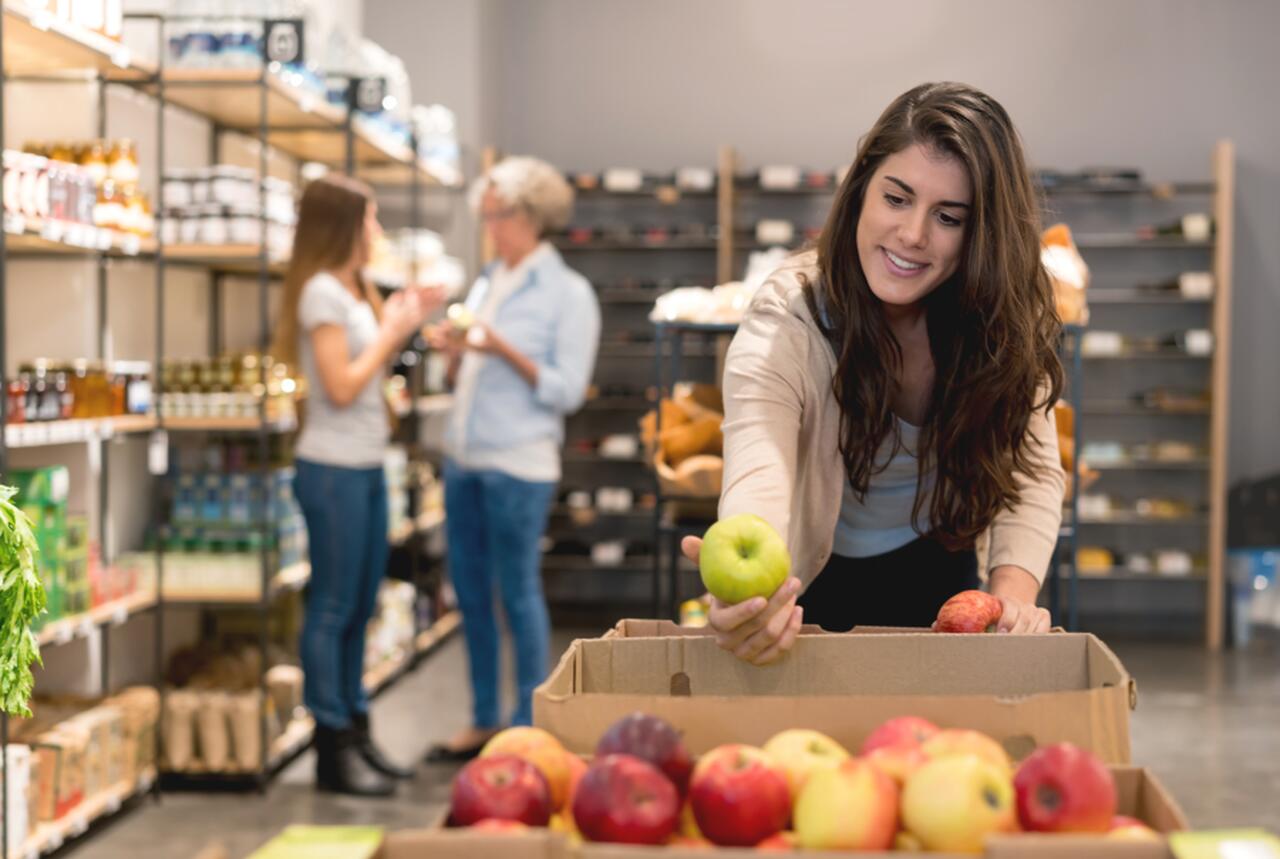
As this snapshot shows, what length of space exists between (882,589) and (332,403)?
2476 mm

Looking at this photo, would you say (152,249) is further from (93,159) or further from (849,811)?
(849,811)

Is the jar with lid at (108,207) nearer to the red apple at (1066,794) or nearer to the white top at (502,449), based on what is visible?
the white top at (502,449)

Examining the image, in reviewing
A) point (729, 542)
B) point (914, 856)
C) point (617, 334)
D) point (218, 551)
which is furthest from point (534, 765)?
point (617, 334)

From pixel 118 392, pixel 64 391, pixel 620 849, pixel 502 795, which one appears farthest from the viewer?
pixel 118 392

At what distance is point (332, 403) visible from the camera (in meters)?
4.20

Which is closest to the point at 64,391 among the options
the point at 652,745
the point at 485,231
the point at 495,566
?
the point at 495,566

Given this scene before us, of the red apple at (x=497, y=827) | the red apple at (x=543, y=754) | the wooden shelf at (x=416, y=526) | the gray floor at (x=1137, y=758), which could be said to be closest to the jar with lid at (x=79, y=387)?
the gray floor at (x=1137, y=758)

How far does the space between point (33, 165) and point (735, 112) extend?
5.33m

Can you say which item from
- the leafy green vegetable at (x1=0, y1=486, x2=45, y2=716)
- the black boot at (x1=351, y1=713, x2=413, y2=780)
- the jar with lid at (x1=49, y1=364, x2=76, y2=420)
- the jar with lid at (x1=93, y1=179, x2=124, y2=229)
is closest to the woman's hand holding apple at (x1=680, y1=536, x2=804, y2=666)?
the leafy green vegetable at (x1=0, y1=486, x2=45, y2=716)

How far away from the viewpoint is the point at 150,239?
4152 millimetres

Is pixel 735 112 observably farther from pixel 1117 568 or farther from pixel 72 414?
pixel 72 414

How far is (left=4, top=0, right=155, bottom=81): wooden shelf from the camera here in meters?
3.35

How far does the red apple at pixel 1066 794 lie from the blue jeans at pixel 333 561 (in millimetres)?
3375

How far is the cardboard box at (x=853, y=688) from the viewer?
3.97 ft
